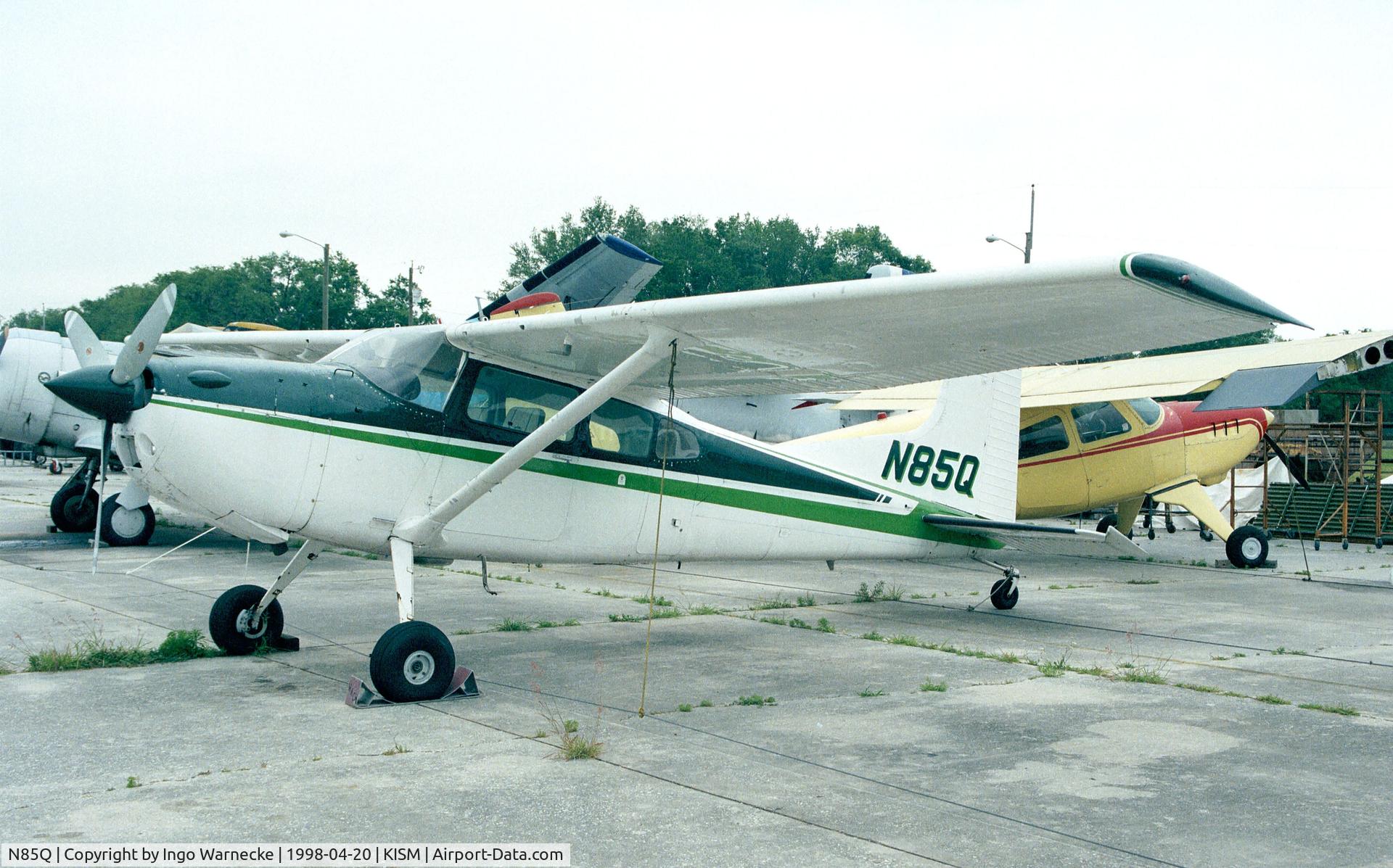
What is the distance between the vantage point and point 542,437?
6.46 meters

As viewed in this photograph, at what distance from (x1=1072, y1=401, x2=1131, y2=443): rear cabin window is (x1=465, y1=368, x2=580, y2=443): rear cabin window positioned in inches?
391

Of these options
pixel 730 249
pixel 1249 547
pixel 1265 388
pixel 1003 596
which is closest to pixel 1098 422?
pixel 1249 547

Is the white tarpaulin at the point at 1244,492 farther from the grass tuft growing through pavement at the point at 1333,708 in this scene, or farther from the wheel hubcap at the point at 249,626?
the wheel hubcap at the point at 249,626

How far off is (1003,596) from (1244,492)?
18.7 metres

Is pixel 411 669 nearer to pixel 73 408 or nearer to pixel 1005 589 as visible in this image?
pixel 1005 589

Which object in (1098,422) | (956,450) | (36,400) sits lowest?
(956,450)

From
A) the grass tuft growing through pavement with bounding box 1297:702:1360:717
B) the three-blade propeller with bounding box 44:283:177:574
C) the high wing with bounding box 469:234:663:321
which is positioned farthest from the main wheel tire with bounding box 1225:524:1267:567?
the three-blade propeller with bounding box 44:283:177:574

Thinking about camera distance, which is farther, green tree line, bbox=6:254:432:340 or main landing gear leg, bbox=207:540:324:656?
green tree line, bbox=6:254:432:340

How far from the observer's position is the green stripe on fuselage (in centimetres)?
634

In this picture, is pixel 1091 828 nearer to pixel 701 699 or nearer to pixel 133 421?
pixel 701 699

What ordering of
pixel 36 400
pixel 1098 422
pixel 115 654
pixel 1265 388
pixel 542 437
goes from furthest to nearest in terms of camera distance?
pixel 36 400 < pixel 1098 422 < pixel 1265 388 < pixel 115 654 < pixel 542 437

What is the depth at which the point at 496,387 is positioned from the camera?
23.5 feet

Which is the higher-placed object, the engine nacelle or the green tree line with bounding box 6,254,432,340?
the green tree line with bounding box 6,254,432,340

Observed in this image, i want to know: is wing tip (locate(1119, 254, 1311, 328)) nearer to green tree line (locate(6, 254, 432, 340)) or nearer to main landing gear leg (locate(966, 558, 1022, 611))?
main landing gear leg (locate(966, 558, 1022, 611))
